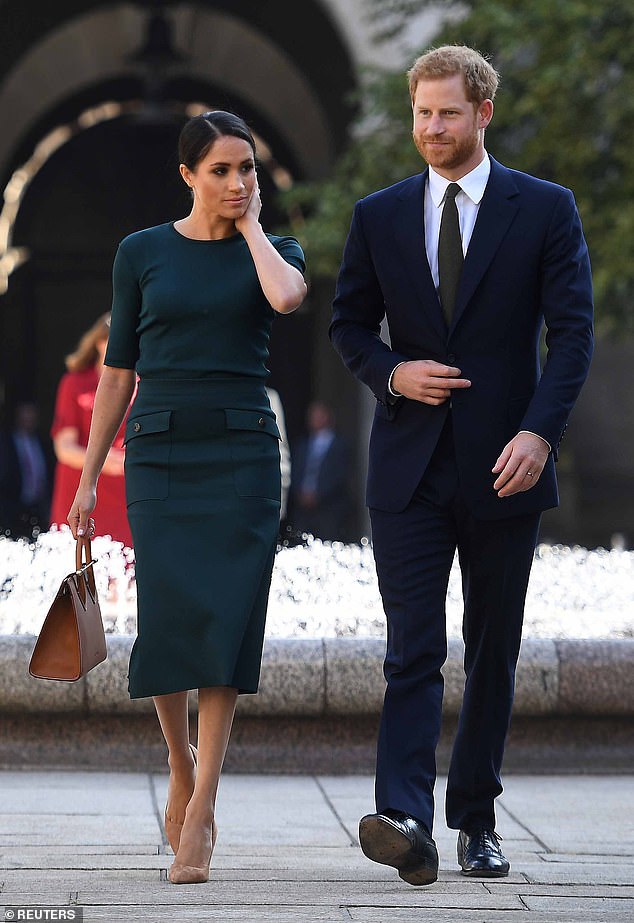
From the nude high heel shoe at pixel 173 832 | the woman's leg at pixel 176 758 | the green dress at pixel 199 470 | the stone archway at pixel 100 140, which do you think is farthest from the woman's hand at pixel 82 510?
the stone archway at pixel 100 140

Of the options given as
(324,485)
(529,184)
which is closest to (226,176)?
(529,184)

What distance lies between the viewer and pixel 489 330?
15.7 feet

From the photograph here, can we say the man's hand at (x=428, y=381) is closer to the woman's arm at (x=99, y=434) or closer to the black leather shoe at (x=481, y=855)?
the woman's arm at (x=99, y=434)

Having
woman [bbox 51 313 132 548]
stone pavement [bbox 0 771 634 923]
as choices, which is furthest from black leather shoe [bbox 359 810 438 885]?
woman [bbox 51 313 132 548]

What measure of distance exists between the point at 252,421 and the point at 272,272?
40 centimetres

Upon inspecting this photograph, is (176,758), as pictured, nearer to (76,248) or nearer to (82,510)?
(82,510)

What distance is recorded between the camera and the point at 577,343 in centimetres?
473

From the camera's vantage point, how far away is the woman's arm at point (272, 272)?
4750 millimetres

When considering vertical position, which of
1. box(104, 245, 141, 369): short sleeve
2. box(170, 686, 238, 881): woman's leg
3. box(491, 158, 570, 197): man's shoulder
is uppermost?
box(491, 158, 570, 197): man's shoulder

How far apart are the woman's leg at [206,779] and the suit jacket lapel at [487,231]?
1.17 meters

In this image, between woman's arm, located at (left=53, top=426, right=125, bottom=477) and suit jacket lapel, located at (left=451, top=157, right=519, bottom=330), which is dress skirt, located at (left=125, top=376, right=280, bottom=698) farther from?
woman's arm, located at (left=53, top=426, right=125, bottom=477)

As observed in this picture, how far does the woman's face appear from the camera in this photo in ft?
15.8

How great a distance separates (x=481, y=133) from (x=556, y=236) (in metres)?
0.34

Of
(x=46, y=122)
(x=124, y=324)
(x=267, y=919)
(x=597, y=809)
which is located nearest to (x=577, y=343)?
(x=124, y=324)
